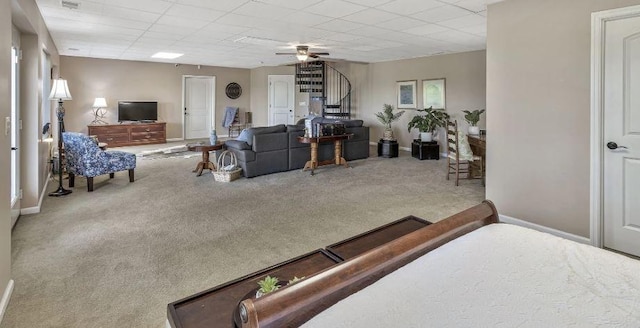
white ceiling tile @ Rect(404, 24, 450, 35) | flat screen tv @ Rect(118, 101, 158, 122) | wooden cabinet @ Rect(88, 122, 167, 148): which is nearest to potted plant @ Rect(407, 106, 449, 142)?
white ceiling tile @ Rect(404, 24, 450, 35)

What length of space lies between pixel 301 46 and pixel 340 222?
13.8ft

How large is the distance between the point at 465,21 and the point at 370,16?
1.33 metres

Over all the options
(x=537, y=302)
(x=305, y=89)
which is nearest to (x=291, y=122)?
(x=305, y=89)

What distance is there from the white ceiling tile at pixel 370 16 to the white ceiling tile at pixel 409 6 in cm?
15

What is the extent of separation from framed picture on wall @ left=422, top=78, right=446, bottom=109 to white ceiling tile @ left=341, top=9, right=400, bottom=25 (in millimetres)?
3672

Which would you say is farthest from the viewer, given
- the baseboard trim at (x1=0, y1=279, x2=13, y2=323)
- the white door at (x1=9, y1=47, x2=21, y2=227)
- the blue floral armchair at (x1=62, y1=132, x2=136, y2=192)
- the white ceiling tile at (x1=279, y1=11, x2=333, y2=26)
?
the blue floral armchair at (x1=62, y1=132, x2=136, y2=192)

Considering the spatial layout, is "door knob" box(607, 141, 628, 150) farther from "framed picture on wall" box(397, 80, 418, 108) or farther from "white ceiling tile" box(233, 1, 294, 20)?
"framed picture on wall" box(397, 80, 418, 108)

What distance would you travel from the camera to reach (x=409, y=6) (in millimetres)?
4066

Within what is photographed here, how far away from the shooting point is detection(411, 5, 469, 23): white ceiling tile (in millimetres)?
4199

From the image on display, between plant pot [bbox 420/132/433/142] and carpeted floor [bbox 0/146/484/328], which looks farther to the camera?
plant pot [bbox 420/132/433/142]

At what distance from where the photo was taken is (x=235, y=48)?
7.27m

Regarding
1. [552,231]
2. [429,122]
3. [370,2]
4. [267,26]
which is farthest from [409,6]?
[429,122]

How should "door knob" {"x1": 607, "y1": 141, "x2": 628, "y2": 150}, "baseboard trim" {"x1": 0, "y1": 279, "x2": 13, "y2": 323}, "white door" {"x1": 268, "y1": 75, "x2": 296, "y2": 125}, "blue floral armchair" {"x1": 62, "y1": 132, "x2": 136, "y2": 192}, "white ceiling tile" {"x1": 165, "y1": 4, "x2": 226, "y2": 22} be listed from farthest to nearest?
1. "white door" {"x1": 268, "y1": 75, "x2": 296, "y2": 125}
2. "blue floral armchair" {"x1": 62, "y1": 132, "x2": 136, "y2": 192}
3. "white ceiling tile" {"x1": 165, "y1": 4, "x2": 226, "y2": 22}
4. "door knob" {"x1": 607, "y1": 141, "x2": 628, "y2": 150}
5. "baseboard trim" {"x1": 0, "y1": 279, "x2": 13, "y2": 323}

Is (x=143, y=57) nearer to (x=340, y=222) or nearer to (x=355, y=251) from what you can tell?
(x=340, y=222)
